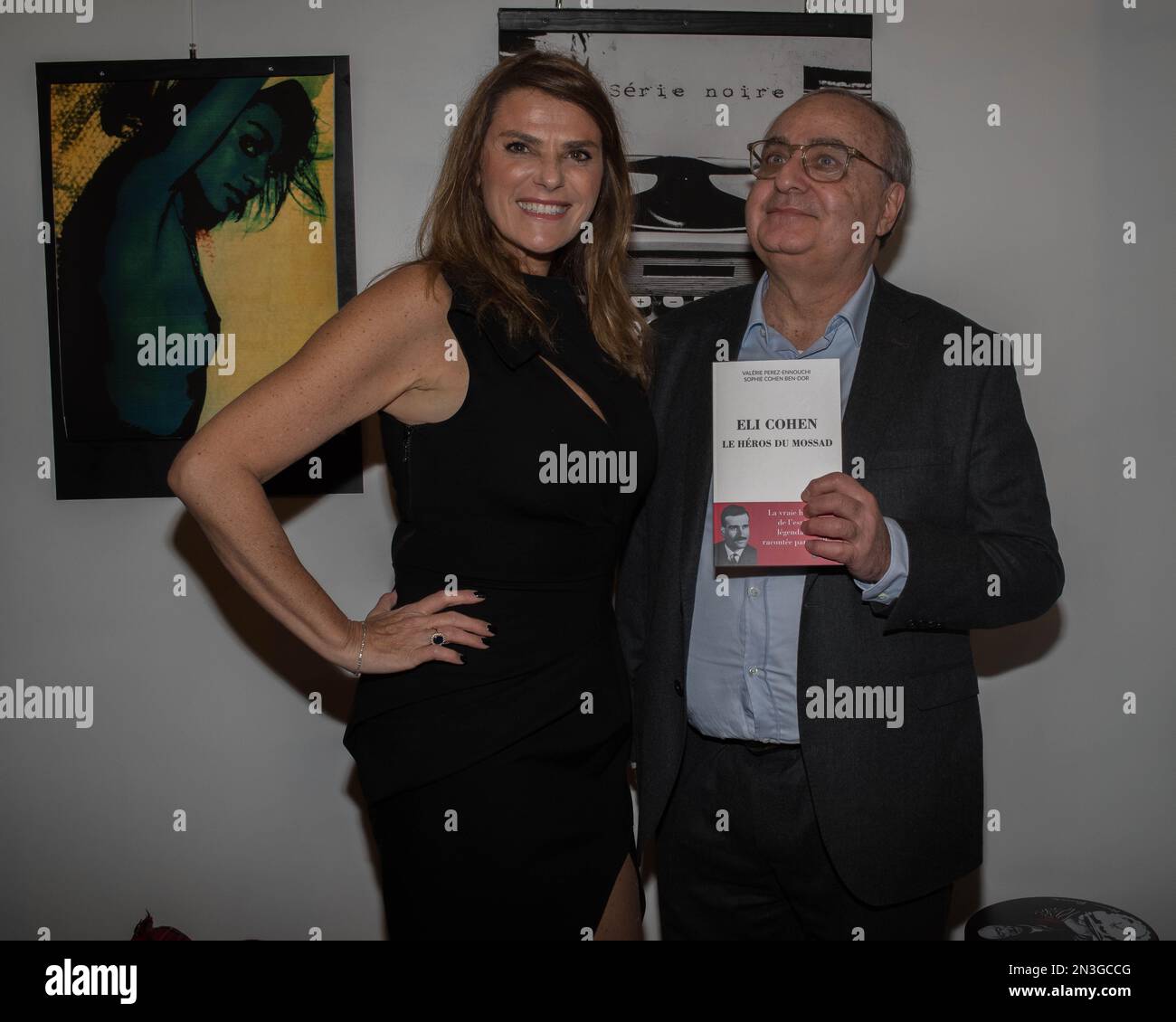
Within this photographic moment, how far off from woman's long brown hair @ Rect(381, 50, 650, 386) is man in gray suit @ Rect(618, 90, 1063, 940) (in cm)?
15

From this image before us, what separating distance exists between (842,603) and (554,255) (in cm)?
93

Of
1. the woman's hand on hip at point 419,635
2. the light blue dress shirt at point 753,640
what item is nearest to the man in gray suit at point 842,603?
the light blue dress shirt at point 753,640

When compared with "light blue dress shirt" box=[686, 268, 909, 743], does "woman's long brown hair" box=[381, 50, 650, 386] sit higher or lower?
higher

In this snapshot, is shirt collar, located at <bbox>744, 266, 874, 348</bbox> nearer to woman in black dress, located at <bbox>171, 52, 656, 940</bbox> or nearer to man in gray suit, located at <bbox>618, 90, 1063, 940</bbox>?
man in gray suit, located at <bbox>618, 90, 1063, 940</bbox>

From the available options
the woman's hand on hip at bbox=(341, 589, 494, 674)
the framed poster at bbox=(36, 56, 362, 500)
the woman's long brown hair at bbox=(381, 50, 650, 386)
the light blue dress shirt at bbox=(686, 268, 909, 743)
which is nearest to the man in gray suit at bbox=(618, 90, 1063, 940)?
the light blue dress shirt at bbox=(686, 268, 909, 743)

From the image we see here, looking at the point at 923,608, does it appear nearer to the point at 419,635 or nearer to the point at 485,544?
the point at 485,544

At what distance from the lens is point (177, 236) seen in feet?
8.16

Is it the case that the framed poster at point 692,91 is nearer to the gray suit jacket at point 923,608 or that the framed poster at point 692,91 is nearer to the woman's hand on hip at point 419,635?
the gray suit jacket at point 923,608

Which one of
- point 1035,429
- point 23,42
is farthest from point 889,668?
point 23,42

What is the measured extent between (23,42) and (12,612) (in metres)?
1.49

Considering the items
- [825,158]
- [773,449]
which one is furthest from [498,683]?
[825,158]

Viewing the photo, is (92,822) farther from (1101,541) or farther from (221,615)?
(1101,541)

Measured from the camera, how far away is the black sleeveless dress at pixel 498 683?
168 cm

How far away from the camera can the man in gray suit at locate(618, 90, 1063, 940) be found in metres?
1.79
